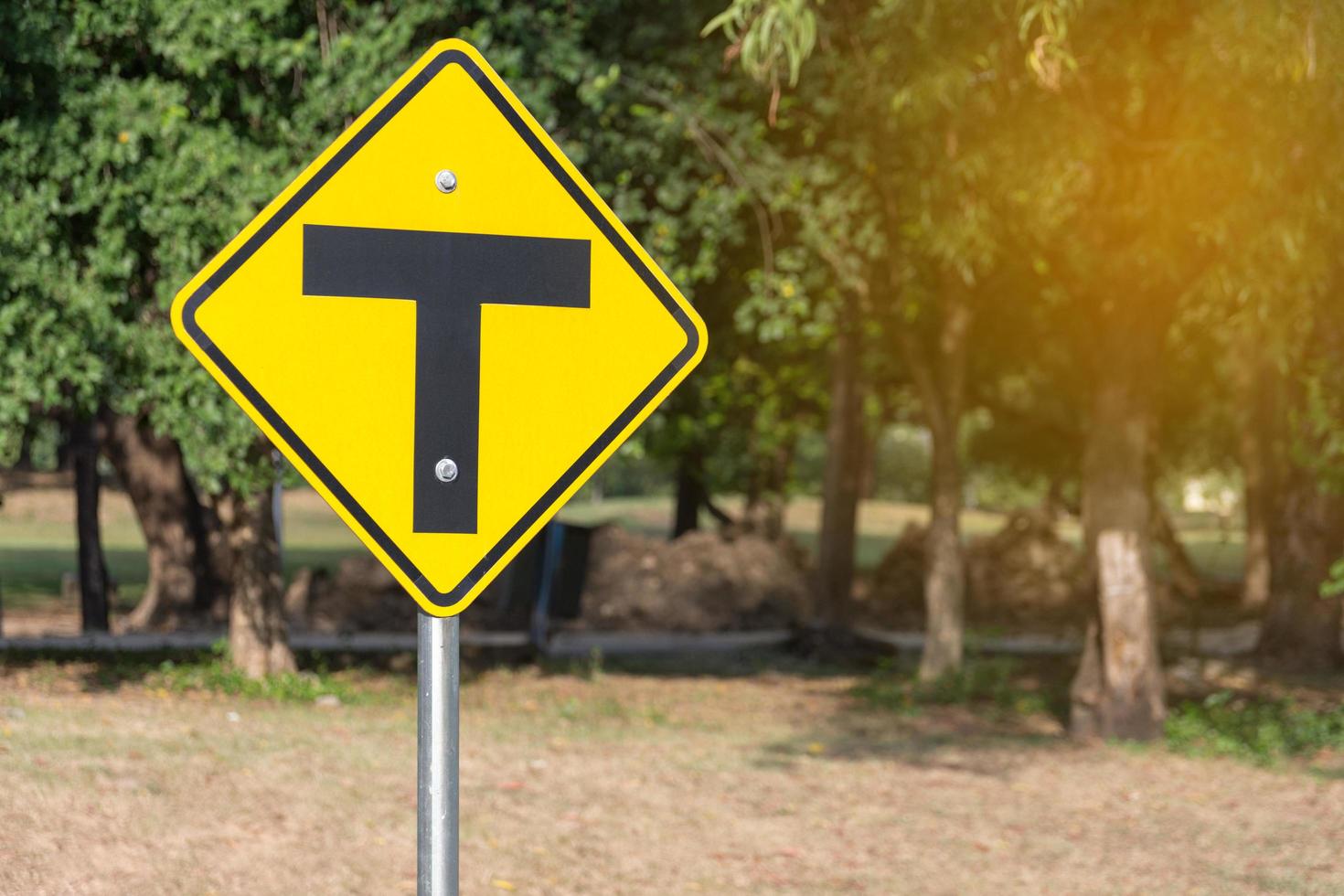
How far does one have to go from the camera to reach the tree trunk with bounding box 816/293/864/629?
18094mm

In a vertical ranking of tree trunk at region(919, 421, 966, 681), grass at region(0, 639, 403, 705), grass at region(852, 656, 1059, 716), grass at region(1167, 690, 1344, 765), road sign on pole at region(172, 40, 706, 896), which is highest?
road sign on pole at region(172, 40, 706, 896)

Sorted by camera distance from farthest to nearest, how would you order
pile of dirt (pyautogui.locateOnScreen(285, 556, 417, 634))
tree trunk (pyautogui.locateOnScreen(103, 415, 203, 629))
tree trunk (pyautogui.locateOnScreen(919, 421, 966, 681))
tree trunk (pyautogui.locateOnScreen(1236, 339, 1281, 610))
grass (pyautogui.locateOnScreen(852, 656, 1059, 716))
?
pile of dirt (pyautogui.locateOnScreen(285, 556, 417, 634)) < tree trunk (pyautogui.locateOnScreen(1236, 339, 1281, 610)) < tree trunk (pyautogui.locateOnScreen(103, 415, 203, 629)) < tree trunk (pyautogui.locateOnScreen(919, 421, 966, 681)) < grass (pyautogui.locateOnScreen(852, 656, 1059, 716))

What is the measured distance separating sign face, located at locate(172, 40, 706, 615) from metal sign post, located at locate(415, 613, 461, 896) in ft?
0.50

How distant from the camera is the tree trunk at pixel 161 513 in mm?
17531

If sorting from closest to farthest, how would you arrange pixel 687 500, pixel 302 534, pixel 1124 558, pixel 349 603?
1. pixel 1124 558
2. pixel 349 603
3. pixel 687 500
4. pixel 302 534

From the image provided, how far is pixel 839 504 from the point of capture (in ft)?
59.8

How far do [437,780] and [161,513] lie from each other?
16.2 meters

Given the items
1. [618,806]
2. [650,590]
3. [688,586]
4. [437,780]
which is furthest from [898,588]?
[437,780]

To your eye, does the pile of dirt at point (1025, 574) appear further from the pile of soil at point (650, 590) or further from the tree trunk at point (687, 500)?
the tree trunk at point (687, 500)

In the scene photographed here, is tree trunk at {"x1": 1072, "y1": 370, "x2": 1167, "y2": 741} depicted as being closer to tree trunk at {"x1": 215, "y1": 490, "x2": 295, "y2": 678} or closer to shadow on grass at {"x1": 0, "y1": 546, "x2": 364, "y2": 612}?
tree trunk at {"x1": 215, "y1": 490, "x2": 295, "y2": 678}

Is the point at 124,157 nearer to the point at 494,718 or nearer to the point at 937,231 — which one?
the point at 494,718

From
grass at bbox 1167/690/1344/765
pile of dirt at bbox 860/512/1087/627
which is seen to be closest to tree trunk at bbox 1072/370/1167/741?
grass at bbox 1167/690/1344/765

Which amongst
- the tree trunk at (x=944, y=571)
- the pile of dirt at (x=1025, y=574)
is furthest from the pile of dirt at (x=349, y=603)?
the pile of dirt at (x=1025, y=574)

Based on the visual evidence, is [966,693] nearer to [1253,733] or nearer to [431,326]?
[1253,733]
